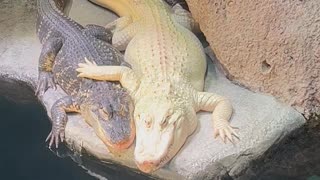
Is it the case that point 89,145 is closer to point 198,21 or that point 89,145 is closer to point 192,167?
point 192,167

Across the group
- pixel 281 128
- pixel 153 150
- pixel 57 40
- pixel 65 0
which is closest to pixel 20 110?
pixel 57 40

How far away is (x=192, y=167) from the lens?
340 centimetres

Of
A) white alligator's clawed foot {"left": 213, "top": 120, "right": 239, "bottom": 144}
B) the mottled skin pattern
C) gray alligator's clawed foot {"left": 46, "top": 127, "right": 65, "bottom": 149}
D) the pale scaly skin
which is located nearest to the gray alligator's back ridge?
the mottled skin pattern

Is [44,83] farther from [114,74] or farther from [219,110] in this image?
[219,110]

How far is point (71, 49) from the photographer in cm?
400

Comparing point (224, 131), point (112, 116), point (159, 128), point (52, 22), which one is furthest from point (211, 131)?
point (52, 22)

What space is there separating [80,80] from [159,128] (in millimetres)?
685

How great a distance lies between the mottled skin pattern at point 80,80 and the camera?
3518mm

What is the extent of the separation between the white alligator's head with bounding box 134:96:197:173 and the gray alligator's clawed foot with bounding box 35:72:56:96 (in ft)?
2.22

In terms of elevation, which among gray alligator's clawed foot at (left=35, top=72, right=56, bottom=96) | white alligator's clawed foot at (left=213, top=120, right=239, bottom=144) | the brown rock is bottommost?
gray alligator's clawed foot at (left=35, top=72, right=56, bottom=96)

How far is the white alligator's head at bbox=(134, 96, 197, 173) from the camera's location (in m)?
3.29

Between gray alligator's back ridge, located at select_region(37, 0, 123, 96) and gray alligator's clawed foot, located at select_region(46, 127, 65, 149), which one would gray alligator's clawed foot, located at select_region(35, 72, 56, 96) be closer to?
gray alligator's back ridge, located at select_region(37, 0, 123, 96)

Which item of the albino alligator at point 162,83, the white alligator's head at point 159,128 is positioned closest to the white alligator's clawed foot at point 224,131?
the albino alligator at point 162,83

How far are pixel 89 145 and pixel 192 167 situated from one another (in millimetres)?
Answer: 577
